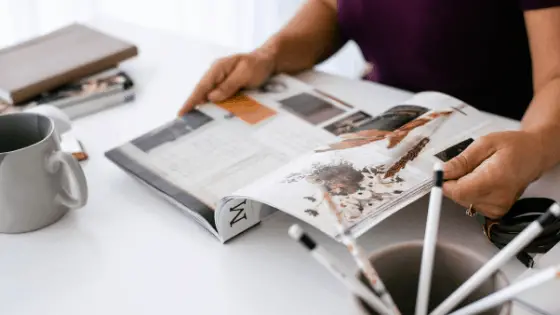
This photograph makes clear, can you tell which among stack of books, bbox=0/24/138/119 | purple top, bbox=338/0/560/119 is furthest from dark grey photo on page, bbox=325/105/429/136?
stack of books, bbox=0/24/138/119

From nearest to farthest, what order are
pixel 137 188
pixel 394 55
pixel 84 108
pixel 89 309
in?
pixel 89 309 < pixel 137 188 < pixel 84 108 < pixel 394 55

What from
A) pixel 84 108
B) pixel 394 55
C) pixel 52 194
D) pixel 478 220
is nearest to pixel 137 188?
pixel 52 194

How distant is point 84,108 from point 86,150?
107mm

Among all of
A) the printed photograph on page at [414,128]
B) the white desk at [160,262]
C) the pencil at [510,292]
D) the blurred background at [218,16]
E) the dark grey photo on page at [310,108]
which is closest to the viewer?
the pencil at [510,292]

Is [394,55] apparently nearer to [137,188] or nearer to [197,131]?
[197,131]

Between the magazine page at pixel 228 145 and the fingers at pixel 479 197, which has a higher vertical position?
the fingers at pixel 479 197

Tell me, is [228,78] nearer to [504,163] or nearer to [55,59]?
[55,59]

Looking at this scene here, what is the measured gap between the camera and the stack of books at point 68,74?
2.88 feet

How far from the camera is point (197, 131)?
78cm

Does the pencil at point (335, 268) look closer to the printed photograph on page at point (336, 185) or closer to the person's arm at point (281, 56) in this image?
the printed photograph on page at point (336, 185)

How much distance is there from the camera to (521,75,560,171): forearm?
66cm

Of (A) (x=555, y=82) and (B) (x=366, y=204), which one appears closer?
(B) (x=366, y=204)

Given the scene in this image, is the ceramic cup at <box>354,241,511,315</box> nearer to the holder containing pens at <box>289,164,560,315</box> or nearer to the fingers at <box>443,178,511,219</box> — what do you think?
the holder containing pens at <box>289,164,560,315</box>

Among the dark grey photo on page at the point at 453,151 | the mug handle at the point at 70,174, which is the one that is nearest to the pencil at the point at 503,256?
the dark grey photo on page at the point at 453,151
